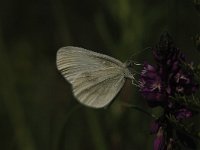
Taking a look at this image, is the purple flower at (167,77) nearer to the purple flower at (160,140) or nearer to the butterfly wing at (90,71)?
the purple flower at (160,140)

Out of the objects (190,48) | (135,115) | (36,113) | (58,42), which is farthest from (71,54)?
(58,42)

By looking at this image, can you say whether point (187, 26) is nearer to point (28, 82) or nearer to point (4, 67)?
point (28, 82)

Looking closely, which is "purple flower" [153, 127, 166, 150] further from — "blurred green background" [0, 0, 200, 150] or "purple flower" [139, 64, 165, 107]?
"blurred green background" [0, 0, 200, 150]

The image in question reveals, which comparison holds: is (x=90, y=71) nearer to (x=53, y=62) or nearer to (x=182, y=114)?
(x=182, y=114)

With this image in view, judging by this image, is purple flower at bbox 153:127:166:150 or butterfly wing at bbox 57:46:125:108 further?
butterfly wing at bbox 57:46:125:108

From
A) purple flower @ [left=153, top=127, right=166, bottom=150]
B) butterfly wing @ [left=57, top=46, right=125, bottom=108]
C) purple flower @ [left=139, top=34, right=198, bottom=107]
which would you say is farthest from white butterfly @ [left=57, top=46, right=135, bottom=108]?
purple flower @ [left=153, top=127, right=166, bottom=150]

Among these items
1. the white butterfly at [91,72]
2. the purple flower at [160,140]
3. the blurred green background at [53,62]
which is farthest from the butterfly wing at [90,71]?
the purple flower at [160,140]

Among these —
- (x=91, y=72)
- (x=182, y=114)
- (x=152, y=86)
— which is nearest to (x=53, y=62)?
(x=91, y=72)
